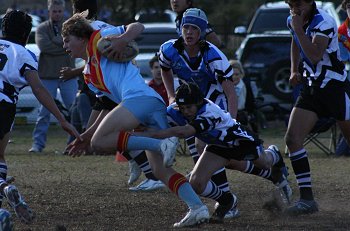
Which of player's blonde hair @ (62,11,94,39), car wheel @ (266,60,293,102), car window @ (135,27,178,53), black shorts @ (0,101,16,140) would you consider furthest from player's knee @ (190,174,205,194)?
car window @ (135,27,178,53)

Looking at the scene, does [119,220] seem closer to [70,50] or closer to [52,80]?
[70,50]

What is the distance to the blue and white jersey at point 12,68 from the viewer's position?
829cm

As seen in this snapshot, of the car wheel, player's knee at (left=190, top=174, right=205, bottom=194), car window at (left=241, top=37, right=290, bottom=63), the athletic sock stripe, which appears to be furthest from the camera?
car window at (left=241, top=37, right=290, bottom=63)

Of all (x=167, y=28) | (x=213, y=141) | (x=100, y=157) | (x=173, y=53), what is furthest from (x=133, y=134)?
(x=167, y=28)

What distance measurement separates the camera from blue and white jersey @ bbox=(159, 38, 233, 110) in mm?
8883

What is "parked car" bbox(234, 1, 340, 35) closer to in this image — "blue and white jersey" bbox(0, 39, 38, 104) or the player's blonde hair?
the player's blonde hair

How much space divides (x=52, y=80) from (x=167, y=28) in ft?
20.4

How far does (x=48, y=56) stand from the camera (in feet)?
50.4

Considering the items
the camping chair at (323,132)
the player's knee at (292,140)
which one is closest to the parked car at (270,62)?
the camping chair at (323,132)

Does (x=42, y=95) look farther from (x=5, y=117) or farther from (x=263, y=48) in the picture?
(x=263, y=48)

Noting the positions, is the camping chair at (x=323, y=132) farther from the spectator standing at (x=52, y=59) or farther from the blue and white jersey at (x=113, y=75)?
the blue and white jersey at (x=113, y=75)

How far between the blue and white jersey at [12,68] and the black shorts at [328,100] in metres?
2.44

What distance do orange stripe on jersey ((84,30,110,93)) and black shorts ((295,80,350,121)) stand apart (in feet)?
6.10

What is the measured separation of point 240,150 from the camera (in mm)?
8453
